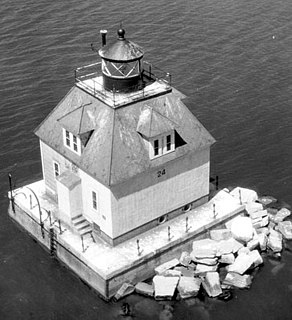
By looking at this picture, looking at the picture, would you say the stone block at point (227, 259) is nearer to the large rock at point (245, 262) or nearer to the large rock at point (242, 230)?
the large rock at point (245, 262)

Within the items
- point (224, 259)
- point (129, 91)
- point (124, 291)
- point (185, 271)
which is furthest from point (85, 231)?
point (129, 91)

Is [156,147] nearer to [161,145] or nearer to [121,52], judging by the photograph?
[161,145]

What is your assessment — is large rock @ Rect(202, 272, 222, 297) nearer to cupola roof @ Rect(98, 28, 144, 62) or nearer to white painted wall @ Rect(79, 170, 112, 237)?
white painted wall @ Rect(79, 170, 112, 237)

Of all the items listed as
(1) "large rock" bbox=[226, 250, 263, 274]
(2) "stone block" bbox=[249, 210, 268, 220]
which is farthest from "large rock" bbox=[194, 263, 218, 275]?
(2) "stone block" bbox=[249, 210, 268, 220]

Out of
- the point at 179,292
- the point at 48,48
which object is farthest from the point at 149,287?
the point at 48,48

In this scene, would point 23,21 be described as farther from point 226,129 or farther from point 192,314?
point 192,314

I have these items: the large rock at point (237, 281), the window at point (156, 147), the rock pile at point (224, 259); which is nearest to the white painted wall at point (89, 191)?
the window at point (156, 147)
